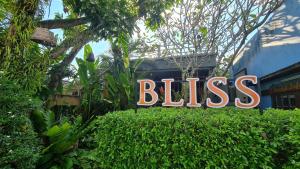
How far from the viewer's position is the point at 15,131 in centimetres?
386

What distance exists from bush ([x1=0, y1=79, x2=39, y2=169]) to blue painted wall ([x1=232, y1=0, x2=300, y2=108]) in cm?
647

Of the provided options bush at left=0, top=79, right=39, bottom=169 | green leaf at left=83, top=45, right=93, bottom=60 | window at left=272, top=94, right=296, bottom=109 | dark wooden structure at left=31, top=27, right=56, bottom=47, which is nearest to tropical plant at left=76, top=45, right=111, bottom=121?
green leaf at left=83, top=45, right=93, bottom=60

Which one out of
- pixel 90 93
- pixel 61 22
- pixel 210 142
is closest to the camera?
pixel 210 142

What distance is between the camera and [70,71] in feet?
30.3

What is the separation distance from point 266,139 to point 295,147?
14.1 inches

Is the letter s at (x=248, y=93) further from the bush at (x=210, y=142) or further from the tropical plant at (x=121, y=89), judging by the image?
the tropical plant at (x=121, y=89)

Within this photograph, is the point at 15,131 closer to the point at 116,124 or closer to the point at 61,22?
the point at 116,124

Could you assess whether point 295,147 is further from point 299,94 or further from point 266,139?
point 299,94

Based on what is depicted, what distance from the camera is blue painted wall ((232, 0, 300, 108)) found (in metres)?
7.35

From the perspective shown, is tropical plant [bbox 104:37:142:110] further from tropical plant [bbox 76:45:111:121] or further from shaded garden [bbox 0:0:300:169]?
shaded garden [bbox 0:0:300:169]

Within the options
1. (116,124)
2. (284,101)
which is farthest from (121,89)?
(284,101)

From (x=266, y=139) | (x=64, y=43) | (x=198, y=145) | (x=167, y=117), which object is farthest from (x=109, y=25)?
(x=266, y=139)

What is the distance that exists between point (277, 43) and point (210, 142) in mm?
6066

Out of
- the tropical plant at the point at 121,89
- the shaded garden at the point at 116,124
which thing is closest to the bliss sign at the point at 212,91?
the shaded garden at the point at 116,124
